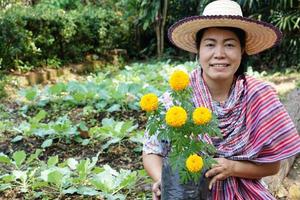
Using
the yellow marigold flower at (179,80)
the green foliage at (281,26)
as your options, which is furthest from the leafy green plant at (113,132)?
the green foliage at (281,26)

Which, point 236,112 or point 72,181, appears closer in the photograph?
point 236,112

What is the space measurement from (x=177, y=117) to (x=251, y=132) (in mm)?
545

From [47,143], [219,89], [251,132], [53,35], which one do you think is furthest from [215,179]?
[53,35]

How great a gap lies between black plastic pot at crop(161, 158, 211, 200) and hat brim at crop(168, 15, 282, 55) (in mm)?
543

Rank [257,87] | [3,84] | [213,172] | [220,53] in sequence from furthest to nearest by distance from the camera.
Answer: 1. [3,84]
2. [257,87]
3. [220,53]
4. [213,172]

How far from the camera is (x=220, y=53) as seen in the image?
185cm

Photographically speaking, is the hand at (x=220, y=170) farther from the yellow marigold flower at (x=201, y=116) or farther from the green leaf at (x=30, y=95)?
the green leaf at (x=30, y=95)

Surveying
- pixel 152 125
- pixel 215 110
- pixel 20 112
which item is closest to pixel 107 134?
pixel 20 112

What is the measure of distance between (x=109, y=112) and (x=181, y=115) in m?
3.26

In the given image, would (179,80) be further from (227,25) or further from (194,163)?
(227,25)

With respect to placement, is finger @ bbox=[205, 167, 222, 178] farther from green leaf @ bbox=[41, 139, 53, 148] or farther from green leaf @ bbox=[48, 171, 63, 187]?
green leaf @ bbox=[41, 139, 53, 148]

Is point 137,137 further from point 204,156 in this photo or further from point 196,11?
point 196,11

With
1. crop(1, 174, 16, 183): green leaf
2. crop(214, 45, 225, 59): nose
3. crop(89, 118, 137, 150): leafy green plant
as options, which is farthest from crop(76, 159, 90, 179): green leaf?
crop(214, 45, 225, 59): nose

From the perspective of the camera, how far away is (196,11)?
1152 centimetres
